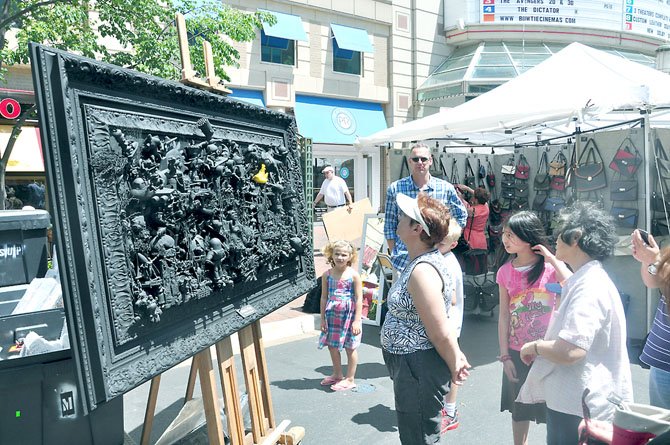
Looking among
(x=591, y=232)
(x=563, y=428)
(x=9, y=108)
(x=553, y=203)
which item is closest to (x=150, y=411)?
(x=563, y=428)

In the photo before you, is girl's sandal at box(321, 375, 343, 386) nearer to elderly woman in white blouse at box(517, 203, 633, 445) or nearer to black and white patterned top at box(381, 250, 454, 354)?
black and white patterned top at box(381, 250, 454, 354)

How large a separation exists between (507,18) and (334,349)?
16447 mm

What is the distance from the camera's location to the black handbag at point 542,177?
8805mm

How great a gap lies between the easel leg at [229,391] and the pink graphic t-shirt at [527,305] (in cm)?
166

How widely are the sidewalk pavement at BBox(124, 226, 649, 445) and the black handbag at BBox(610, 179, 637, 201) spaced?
199 centimetres

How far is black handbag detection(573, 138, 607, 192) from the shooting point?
6.65m

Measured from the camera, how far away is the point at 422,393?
2523 millimetres

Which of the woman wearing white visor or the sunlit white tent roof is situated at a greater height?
the sunlit white tent roof

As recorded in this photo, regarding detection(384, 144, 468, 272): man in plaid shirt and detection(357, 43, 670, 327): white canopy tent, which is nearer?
detection(384, 144, 468, 272): man in plaid shirt

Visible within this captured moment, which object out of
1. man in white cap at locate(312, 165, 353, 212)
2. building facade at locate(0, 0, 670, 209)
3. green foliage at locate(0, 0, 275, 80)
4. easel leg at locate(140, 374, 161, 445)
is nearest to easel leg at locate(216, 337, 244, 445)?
easel leg at locate(140, 374, 161, 445)

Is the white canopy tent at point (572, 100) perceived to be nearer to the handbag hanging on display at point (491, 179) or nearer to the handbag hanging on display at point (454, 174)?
the handbag hanging on display at point (454, 174)

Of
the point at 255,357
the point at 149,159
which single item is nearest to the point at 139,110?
the point at 149,159

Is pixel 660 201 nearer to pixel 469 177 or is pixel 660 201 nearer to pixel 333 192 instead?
pixel 469 177

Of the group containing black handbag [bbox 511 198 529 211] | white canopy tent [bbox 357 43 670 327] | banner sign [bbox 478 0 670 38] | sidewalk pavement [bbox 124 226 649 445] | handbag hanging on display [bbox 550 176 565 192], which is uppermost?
banner sign [bbox 478 0 670 38]
